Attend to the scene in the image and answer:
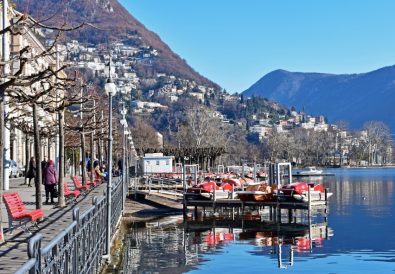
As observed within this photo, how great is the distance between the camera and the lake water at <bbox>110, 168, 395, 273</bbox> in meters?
22.0

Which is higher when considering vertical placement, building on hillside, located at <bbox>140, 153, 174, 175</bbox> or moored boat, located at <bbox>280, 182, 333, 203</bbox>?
building on hillside, located at <bbox>140, 153, 174, 175</bbox>

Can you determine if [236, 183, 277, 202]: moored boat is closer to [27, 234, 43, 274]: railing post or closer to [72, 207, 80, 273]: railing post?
[72, 207, 80, 273]: railing post

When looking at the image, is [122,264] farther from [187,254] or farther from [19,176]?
[19,176]

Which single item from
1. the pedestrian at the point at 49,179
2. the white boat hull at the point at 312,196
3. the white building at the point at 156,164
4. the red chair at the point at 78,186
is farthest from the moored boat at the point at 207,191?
the white building at the point at 156,164

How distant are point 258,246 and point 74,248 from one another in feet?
54.5

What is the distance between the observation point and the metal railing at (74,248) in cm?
780

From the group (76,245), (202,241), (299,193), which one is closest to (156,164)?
(299,193)

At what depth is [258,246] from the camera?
27.4 meters

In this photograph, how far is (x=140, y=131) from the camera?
14738 cm

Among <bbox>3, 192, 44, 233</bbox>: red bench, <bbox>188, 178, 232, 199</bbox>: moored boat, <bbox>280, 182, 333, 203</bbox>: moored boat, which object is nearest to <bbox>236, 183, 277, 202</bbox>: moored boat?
<bbox>280, 182, 333, 203</bbox>: moored boat

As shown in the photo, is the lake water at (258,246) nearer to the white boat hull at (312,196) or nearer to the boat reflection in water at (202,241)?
the boat reflection in water at (202,241)

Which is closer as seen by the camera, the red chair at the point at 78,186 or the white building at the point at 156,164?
the red chair at the point at 78,186

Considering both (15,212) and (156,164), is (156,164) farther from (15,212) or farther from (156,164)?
(15,212)

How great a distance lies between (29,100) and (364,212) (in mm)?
33820
